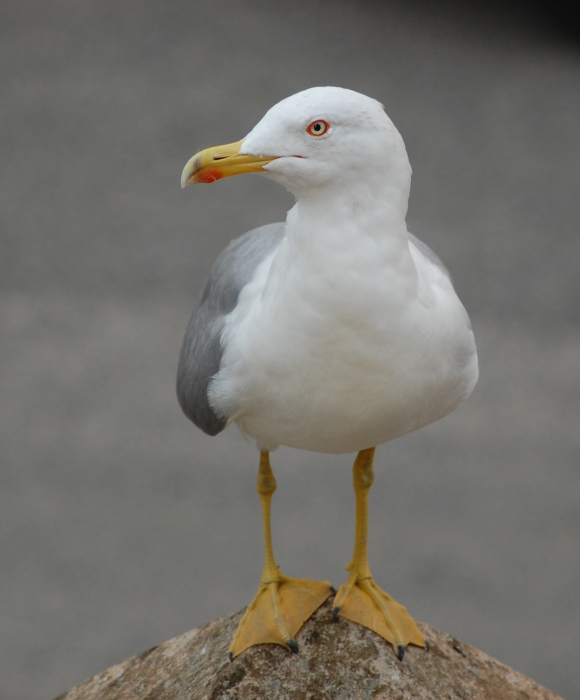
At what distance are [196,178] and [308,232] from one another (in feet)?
0.86

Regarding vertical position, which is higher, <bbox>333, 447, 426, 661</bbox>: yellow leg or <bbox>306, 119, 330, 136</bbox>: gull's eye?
<bbox>306, 119, 330, 136</bbox>: gull's eye

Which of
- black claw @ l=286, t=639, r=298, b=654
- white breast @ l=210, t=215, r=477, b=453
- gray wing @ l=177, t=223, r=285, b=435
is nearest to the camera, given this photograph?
white breast @ l=210, t=215, r=477, b=453

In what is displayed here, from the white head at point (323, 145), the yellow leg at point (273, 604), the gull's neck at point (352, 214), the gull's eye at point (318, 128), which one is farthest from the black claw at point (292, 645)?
the gull's eye at point (318, 128)

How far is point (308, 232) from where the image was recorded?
1983 mm

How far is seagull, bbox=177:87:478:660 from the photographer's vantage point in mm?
1896

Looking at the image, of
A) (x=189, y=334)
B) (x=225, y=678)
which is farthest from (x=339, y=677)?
(x=189, y=334)

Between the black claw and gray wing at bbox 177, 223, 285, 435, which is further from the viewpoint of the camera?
the black claw

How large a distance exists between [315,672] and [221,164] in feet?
4.53

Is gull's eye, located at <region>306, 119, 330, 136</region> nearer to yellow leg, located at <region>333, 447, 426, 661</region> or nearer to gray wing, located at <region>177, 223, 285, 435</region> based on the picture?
gray wing, located at <region>177, 223, 285, 435</region>

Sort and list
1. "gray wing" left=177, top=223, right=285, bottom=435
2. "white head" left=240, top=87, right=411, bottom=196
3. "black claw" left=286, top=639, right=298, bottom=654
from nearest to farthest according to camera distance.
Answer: "white head" left=240, top=87, right=411, bottom=196
"gray wing" left=177, top=223, right=285, bottom=435
"black claw" left=286, top=639, right=298, bottom=654

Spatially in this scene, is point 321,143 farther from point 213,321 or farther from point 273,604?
point 273,604

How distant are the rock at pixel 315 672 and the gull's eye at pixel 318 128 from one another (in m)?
1.43

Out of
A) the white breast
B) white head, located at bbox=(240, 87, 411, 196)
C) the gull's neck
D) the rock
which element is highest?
white head, located at bbox=(240, 87, 411, 196)

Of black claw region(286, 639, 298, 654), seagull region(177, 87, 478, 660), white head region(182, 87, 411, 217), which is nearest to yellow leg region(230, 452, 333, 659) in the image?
black claw region(286, 639, 298, 654)
